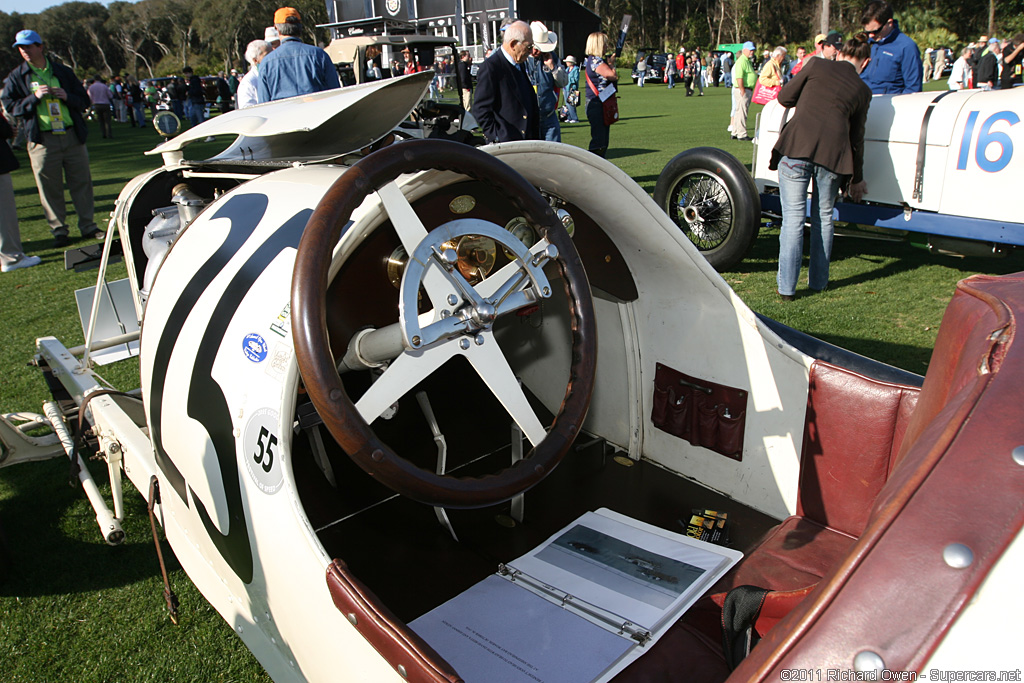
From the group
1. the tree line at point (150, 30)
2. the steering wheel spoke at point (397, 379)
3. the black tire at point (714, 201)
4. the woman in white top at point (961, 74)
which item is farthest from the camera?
the tree line at point (150, 30)

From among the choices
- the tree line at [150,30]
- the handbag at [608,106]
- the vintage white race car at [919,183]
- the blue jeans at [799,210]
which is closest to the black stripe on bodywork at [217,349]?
the blue jeans at [799,210]

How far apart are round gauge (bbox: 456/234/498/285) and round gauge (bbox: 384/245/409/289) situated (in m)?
0.16

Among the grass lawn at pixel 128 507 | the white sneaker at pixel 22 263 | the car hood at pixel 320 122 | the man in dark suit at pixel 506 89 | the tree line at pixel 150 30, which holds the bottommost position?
the grass lawn at pixel 128 507

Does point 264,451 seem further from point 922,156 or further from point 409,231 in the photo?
point 922,156

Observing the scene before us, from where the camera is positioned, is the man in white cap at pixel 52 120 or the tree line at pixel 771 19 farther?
the tree line at pixel 771 19

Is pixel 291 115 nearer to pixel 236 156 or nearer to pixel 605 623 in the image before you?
pixel 236 156

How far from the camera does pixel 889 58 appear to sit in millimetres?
6695

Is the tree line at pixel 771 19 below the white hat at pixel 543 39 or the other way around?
the other way around

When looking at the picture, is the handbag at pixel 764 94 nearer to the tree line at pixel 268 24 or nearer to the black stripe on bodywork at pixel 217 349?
the black stripe on bodywork at pixel 217 349

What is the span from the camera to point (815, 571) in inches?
85.6

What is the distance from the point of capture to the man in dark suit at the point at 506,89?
5613 mm

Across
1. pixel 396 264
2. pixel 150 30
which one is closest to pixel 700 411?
pixel 396 264

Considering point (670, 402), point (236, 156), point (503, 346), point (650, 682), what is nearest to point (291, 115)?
point (236, 156)

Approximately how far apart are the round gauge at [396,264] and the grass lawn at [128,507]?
1.43 meters
